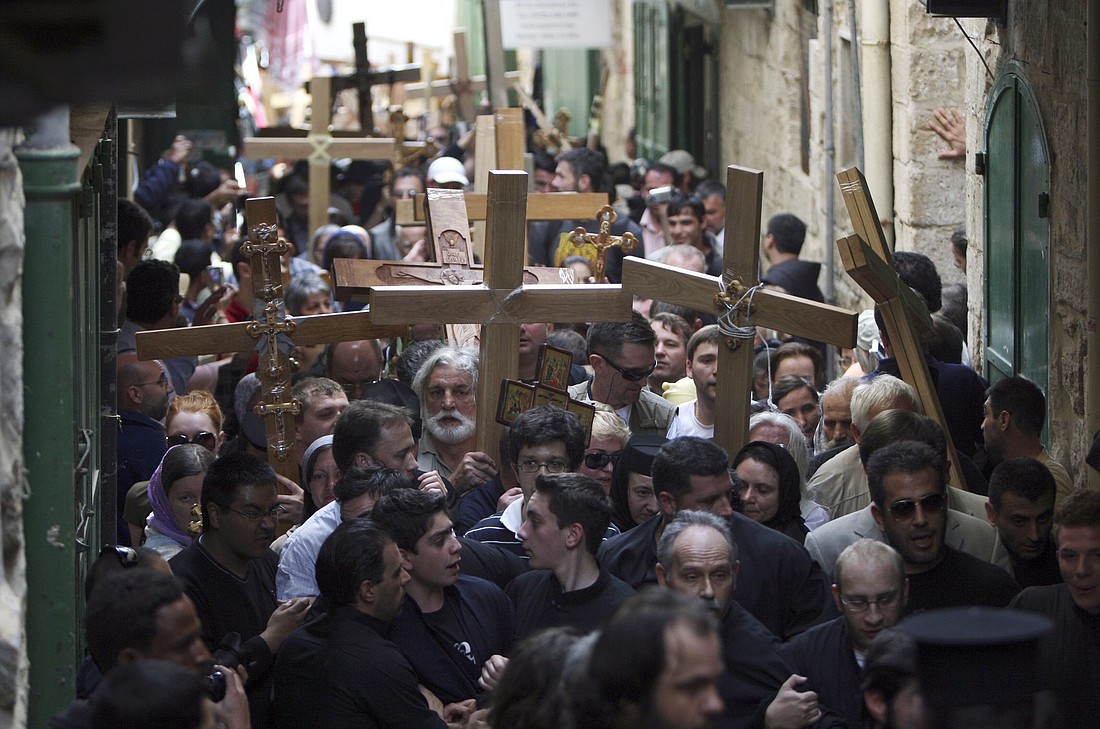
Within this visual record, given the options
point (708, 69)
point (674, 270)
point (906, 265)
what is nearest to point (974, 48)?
point (906, 265)

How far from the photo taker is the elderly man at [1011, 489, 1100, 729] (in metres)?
4.31

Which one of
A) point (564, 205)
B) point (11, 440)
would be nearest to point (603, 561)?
point (11, 440)

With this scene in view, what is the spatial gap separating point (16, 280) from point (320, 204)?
8.83m

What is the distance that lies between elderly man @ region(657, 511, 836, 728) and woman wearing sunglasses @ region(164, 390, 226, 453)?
9.20ft

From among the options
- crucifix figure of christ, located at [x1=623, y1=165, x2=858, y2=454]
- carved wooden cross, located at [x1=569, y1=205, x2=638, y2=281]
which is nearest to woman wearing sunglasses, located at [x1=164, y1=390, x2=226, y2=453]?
carved wooden cross, located at [x1=569, y1=205, x2=638, y2=281]

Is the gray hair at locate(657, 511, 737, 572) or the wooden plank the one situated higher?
the wooden plank

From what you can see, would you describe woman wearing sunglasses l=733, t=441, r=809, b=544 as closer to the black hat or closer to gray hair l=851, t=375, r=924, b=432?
gray hair l=851, t=375, r=924, b=432

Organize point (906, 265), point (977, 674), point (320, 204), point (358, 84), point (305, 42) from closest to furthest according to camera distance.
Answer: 1. point (977, 674)
2. point (906, 265)
3. point (320, 204)
4. point (358, 84)
5. point (305, 42)

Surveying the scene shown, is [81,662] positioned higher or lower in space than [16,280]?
lower

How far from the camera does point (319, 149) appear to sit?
12.0m

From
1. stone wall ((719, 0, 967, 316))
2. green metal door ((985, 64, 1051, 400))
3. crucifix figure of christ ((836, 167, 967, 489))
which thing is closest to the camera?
crucifix figure of christ ((836, 167, 967, 489))

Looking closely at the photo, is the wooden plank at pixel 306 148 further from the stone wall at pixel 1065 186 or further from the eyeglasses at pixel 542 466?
the eyeglasses at pixel 542 466

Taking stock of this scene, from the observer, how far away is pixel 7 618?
3.38 meters

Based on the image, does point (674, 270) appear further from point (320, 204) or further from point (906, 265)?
point (320, 204)
